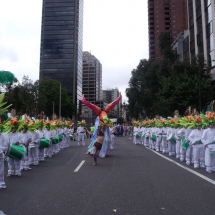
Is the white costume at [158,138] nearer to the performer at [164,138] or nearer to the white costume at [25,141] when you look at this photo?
the performer at [164,138]

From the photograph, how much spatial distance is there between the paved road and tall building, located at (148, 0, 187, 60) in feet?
251

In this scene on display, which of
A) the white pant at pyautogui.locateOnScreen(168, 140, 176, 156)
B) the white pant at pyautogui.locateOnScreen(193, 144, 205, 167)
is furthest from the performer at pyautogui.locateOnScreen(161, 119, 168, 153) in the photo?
the white pant at pyautogui.locateOnScreen(193, 144, 205, 167)

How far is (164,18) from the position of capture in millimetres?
81750

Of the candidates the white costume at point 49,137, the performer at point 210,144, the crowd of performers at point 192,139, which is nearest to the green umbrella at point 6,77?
the white costume at point 49,137

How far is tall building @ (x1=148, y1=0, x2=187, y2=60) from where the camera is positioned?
8050 cm

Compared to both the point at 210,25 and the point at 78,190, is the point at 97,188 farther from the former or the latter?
the point at 210,25

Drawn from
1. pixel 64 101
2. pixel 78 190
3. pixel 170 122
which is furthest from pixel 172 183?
pixel 64 101

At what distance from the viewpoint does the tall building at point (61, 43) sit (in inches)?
3797

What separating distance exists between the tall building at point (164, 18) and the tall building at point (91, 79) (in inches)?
2983

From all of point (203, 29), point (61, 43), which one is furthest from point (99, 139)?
point (61, 43)

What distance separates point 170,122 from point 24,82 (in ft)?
91.3

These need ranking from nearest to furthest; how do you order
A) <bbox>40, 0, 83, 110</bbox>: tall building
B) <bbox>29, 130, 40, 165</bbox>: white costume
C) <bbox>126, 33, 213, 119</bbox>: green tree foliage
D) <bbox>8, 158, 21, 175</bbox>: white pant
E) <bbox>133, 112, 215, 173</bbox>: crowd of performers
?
<bbox>8, 158, 21, 175</bbox>: white pant < <bbox>133, 112, 215, 173</bbox>: crowd of performers < <bbox>29, 130, 40, 165</bbox>: white costume < <bbox>126, 33, 213, 119</bbox>: green tree foliage < <bbox>40, 0, 83, 110</bbox>: tall building

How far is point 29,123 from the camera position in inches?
356

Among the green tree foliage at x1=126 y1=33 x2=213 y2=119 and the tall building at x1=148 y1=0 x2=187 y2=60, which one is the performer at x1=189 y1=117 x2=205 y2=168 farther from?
the tall building at x1=148 y1=0 x2=187 y2=60
